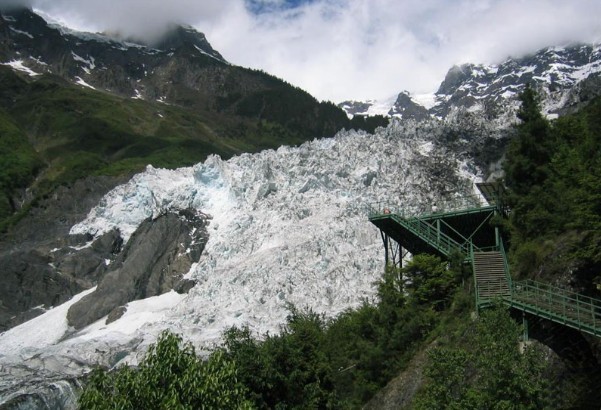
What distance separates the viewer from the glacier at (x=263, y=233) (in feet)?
149

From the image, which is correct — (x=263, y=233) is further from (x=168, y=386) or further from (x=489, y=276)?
(x=168, y=386)

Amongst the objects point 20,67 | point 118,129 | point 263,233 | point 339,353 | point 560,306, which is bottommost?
point 339,353

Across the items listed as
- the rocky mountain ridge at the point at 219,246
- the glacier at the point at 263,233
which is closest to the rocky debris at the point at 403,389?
the glacier at the point at 263,233

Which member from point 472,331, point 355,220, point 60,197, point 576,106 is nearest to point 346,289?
point 355,220

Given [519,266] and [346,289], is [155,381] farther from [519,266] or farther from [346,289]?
[346,289]

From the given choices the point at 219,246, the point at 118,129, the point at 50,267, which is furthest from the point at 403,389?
the point at 118,129

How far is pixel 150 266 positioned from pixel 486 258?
3731cm

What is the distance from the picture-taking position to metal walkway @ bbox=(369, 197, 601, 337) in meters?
19.7

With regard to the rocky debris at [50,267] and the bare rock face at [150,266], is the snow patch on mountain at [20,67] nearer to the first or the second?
the rocky debris at [50,267]

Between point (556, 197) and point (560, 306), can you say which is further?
point (556, 197)

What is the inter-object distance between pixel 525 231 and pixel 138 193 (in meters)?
45.2

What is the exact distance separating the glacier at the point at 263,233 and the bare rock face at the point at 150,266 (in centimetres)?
119

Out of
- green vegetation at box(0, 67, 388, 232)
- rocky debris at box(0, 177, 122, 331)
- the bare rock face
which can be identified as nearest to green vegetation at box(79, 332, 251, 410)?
the bare rock face

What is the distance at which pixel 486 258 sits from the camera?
91.0 ft
